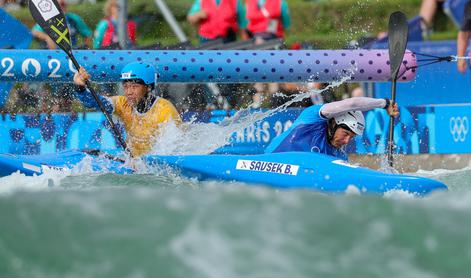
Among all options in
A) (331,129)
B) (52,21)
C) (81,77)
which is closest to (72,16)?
(52,21)

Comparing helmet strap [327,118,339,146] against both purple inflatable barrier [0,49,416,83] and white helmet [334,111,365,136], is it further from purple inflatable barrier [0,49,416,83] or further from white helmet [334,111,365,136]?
purple inflatable barrier [0,49,416,83]

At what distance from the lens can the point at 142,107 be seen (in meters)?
10.7

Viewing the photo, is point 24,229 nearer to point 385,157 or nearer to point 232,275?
point 232,275

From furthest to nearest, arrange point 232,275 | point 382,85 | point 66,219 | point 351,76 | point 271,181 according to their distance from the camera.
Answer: point 382,85 < point 351,76 < point 271,181 < point 66,219 < point 232,275

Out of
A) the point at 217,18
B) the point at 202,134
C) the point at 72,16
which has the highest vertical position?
the point at 72,16

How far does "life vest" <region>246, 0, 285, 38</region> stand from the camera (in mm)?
14262

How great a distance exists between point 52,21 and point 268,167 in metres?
2.93

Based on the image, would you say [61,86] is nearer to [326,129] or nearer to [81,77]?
[81,77]

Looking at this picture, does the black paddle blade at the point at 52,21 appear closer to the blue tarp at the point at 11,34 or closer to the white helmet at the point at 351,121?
the blue tarp at the point at 11,34

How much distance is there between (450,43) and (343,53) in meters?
2.99

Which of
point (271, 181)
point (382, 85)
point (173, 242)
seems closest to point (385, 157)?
point (382, 85)

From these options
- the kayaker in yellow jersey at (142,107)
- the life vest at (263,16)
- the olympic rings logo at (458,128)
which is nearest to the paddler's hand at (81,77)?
the kayaker in yellow jersey at (142,107)

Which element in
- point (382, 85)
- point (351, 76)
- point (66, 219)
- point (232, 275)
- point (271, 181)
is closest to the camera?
point (232, 275)

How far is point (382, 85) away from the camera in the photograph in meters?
14.3
